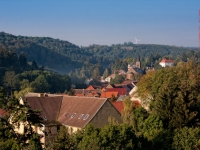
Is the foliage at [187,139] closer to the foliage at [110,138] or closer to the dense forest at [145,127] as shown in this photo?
the dense forest at [145,127]

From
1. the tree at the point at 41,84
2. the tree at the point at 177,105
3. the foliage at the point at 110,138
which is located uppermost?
the tree at the point at 177,105

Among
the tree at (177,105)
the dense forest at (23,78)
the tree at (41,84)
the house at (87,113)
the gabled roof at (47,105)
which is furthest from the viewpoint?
the dense forest at (23,78)

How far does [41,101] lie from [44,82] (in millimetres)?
60941

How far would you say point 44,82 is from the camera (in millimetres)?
102062

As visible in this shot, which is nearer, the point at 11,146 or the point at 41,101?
the point at 11,146

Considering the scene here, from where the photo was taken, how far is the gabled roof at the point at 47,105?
40.1 meters

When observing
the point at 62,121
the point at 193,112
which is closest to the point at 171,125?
the point at 193,112

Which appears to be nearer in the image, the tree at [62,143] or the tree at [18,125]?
the tree at [62,143]

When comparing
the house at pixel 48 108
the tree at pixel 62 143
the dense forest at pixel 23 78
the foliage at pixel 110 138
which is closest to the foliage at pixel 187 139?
the foliage at pixel 110 138

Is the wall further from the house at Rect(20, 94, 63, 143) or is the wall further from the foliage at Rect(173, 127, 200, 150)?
the foliage at Rect(173, 127, 200, 150)

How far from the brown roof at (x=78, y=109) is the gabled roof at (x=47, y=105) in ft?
1.83

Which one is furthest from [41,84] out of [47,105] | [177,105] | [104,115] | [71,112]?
[177,105]

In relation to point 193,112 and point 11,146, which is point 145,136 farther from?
point 11,146

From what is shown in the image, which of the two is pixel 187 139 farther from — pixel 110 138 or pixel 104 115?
pixel 104 115
